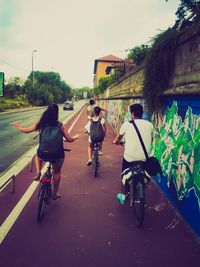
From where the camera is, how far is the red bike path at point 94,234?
3604 millimetres

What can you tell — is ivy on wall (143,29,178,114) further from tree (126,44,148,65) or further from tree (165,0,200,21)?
tree (126,44,148,65)

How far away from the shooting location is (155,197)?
6.07 meters

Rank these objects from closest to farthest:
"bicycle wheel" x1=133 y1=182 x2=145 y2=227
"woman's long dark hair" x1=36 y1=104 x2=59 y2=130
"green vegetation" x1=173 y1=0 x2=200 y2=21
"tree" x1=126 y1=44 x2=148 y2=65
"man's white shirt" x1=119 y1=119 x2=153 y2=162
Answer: "bicycle wheel" x1=133 y1=182 x2=145 y2=227 → "man's white shirt" x1=119 y1=119 x2=153 y2=162 → "woman's long dark hair" x1=36 y1=104 x2=59 y2=130 → "green vegetation" x1=173 y1=0 x2=200 y2=21 → "tree" x1=126 y1=44 x2=148 y2=65

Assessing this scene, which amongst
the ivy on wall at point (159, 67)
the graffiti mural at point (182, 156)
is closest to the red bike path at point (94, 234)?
the graffiti mural at point (182, 156)

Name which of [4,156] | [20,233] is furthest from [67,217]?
[4,156]

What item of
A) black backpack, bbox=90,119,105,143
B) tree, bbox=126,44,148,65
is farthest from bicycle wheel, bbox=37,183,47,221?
tree, bbox=126,44,148,65

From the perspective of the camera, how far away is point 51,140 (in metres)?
4.82

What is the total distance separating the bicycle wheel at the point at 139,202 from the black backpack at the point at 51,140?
1453 millimetres

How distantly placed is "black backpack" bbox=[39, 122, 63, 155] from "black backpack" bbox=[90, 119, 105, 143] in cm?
282

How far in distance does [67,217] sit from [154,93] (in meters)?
3.35

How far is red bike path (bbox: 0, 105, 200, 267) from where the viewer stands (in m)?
3.60

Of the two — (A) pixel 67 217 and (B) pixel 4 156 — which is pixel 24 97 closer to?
(B) pixel 4 156

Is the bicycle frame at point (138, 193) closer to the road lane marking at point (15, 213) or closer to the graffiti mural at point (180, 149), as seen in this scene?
the graffiti mural at point (180, 149)

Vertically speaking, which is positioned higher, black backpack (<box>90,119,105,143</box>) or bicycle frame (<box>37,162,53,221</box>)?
black backpack (<box>90,119,105,143</box>)
